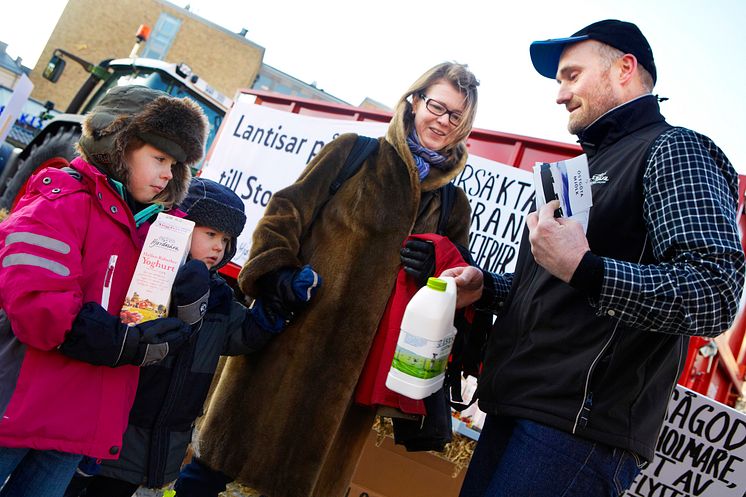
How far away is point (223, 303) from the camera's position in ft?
7.50

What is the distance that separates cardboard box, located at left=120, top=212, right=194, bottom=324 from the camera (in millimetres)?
1717

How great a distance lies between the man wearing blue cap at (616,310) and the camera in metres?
1.31

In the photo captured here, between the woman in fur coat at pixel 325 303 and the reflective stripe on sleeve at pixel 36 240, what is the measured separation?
2.34 ft

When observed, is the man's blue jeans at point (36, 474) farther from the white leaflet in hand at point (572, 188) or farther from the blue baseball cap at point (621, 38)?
the blue baseball cap at point (621, 38)

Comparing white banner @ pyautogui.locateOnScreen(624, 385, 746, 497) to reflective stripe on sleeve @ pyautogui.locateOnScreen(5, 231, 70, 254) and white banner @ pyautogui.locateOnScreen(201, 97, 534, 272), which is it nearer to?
white banner @ pyautogui.locateOnScreen(201, 97, 534, 272)

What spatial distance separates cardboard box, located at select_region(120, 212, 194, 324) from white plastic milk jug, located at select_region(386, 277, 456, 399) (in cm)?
73

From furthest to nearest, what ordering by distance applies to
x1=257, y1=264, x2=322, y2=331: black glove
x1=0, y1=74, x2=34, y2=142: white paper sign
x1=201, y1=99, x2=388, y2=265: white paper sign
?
x1=201, y1=99, x2=388, y2=265: white paper sign, x1=0, y1=74, x2=34, y2=142: white paper sign, x1=257, y1=264, x2=322, y2=331: black glove

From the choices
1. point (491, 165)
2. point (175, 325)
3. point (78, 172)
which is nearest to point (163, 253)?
point (175, 325)

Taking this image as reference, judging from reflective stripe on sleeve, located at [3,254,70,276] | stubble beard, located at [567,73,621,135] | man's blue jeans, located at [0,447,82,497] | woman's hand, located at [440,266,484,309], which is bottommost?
man's blue jeans, located at [0,447,82,497]

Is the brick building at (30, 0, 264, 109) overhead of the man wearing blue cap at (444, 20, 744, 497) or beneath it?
overhead

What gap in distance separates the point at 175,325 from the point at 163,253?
0.22 m

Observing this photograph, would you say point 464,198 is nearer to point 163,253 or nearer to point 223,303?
point 223,303

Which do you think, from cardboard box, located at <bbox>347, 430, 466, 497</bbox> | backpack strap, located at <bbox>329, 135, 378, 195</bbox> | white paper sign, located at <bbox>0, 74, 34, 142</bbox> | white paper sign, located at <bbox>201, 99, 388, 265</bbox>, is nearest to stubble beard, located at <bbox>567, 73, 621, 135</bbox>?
backpack strap, located at <bbox>329, 135, 378, 195</bbox>

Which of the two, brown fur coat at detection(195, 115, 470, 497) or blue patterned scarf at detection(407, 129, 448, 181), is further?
blue patterned scarf at detection(407, 129, 448, 181)
